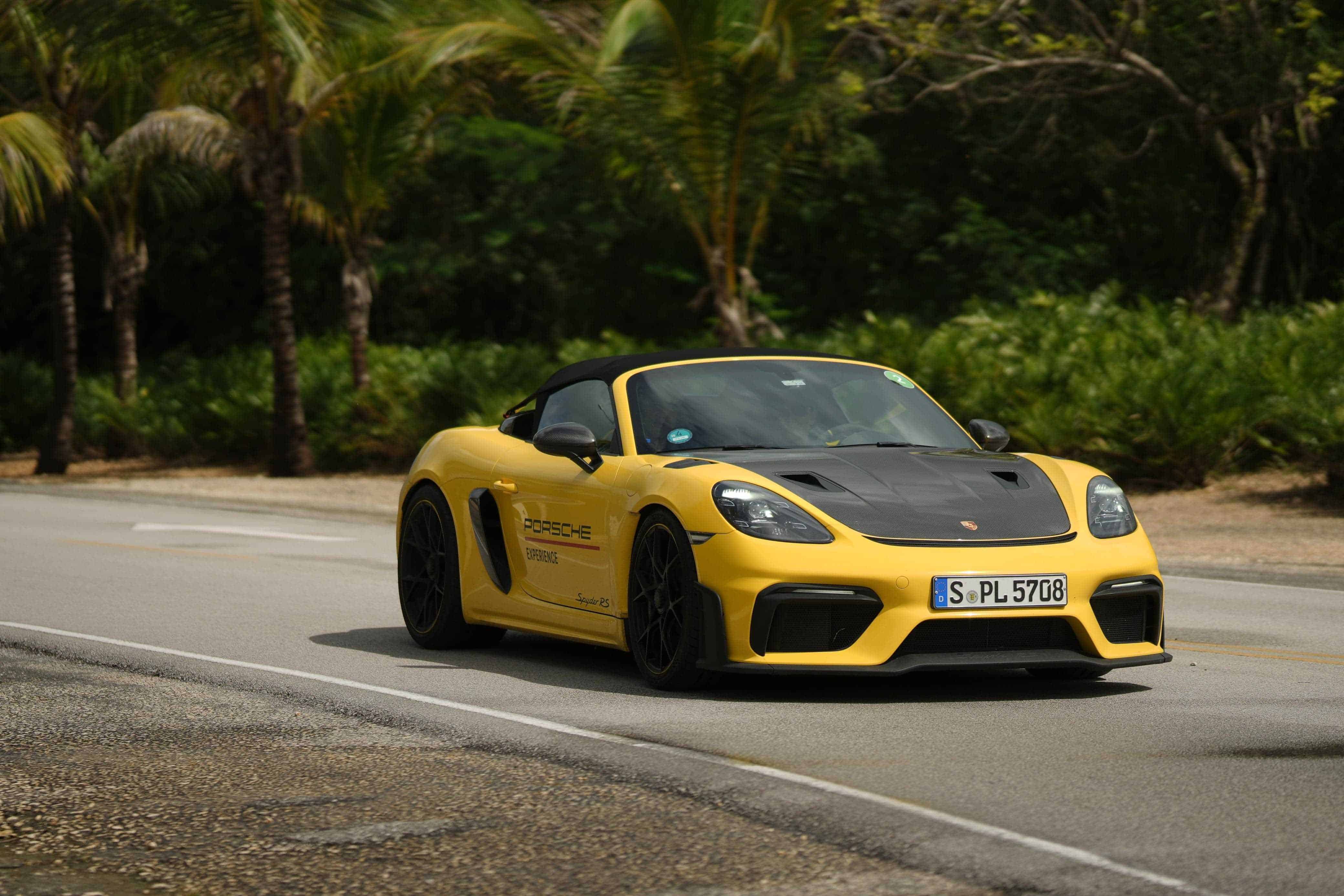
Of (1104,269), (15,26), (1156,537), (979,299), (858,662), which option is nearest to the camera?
(858,662)

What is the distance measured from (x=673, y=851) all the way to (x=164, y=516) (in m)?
16.9

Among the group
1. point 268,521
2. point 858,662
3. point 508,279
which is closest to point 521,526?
point 858,662

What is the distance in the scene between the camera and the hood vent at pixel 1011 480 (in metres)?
7.92

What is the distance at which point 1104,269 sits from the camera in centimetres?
3400

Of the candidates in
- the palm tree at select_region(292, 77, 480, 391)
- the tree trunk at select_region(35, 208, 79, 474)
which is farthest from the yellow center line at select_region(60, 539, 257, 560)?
the tree trunk at select_region(35, 208, 79, 474)

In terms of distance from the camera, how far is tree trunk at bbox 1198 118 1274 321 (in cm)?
2641

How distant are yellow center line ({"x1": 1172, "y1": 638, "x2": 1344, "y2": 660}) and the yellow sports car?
5.06 ft

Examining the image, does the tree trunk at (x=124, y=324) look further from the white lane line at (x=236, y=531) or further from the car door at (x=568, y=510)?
the car door at (x=568, y=510)

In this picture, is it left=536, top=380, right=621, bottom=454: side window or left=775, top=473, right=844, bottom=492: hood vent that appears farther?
left=536, top=380, right=621, bottom=454: side window

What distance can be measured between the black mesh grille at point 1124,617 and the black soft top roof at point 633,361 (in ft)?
6.37

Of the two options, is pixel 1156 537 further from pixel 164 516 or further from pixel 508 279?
pixel 508 279

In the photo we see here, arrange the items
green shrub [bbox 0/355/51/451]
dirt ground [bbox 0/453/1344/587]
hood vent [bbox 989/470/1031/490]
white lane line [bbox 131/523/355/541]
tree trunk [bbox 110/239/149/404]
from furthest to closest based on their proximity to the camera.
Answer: green shrub [bbox 0/355/51/451], tree trunk [bbox 110/239/149/404], white lane line [bbox 131/523/355/541], dirt ground [bbox 0/453/1344/587], hood vent [bbox 989/470/1031/490]

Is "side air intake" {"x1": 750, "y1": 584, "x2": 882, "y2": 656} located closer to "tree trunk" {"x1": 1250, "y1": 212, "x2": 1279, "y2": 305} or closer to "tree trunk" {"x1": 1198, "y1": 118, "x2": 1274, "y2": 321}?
"tree trunk" {"x1": 1198, "y1": 118, "x2": 1274, "y2": 321}

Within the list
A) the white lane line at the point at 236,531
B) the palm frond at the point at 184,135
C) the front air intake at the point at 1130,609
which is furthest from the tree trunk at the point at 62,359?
the front air intake at the point at 1130,609
